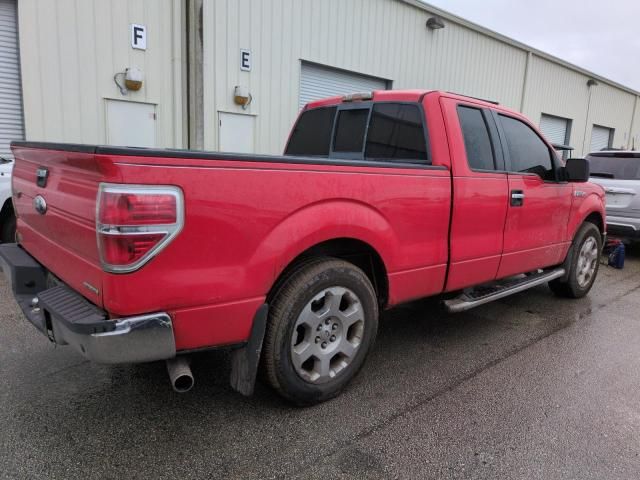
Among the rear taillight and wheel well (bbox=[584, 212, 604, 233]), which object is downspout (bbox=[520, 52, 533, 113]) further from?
the rear taillight

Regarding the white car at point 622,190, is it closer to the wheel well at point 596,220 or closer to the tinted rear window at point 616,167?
the tinted rear window at point 616,167

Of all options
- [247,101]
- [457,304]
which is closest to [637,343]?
[457,304]

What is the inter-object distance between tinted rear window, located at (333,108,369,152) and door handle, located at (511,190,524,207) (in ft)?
4.21

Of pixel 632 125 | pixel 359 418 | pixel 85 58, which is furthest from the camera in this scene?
pixel 632 125

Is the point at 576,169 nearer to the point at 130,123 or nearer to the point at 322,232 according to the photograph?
the point at 322,232

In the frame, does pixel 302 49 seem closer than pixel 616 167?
No

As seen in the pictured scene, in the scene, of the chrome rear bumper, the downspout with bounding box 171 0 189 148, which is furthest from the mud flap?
the downspout with bounding box 171 0 189 148

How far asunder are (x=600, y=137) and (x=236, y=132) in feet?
62.7

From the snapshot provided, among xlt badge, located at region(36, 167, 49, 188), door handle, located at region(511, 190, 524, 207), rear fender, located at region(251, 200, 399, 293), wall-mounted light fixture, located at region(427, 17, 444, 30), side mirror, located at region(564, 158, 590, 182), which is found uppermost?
wall-mounted light fixture, located at region(427, 17, 444, 30)

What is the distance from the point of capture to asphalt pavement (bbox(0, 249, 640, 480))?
7.80 feet

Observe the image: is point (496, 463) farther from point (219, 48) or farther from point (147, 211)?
point (219, 48)

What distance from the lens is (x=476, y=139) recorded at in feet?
12.4

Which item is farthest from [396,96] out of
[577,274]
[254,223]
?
[577,274]

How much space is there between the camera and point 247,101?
922cm
